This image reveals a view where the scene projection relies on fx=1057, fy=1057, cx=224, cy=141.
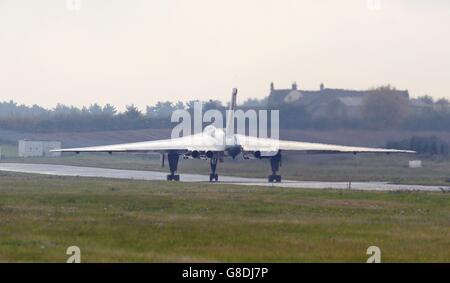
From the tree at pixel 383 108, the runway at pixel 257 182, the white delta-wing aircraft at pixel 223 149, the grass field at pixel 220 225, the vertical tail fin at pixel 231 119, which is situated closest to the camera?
the grass field at pixel 220 225

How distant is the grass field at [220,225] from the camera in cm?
2055

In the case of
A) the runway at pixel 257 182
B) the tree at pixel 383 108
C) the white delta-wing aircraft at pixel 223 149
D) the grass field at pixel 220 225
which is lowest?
the grass field at pixel 220 225

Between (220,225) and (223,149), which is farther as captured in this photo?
(223,149)

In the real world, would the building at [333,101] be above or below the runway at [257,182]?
above

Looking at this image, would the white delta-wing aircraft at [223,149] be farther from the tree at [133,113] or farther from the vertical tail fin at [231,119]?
the tree at [133,113]

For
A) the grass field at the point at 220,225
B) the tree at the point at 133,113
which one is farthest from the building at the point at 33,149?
the grass field at the point at 220,225

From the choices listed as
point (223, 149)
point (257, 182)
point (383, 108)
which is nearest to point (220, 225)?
point (257, 182)

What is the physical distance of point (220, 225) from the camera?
1024 inches

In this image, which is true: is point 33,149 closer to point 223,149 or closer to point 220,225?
point 223,149

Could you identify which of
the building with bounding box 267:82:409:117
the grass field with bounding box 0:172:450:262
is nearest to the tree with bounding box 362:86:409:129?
the building with bounding box 267:82:409:117

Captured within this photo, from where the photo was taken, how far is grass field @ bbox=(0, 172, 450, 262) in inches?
809

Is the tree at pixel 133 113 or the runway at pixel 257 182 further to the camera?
the tree at pixel 133 113
